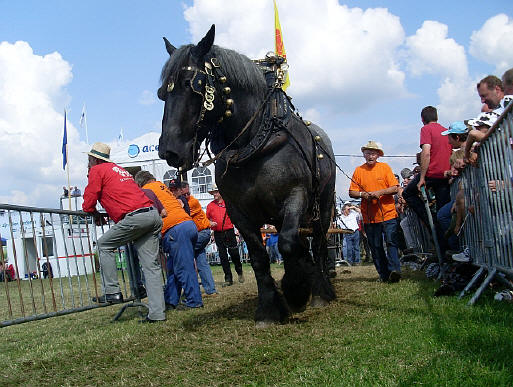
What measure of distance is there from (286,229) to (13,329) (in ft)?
15.7

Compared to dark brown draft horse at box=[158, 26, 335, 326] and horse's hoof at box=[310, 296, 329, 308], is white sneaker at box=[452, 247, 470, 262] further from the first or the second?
dark brown draft horse at box=[158, 26, 335, 326]

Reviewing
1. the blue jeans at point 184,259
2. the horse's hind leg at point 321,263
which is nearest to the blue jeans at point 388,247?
the horse's hind leg at point 321,263

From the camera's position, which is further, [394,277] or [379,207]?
[379,207]

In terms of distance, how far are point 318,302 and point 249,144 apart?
6.85ft

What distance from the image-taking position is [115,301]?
20.0 feet

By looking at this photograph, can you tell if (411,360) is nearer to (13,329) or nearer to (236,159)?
(236,159)

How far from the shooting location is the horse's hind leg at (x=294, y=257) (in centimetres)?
443

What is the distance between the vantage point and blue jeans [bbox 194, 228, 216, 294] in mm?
8945

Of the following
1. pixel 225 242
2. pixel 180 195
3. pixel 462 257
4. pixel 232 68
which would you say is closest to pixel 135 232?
pixel 232 68

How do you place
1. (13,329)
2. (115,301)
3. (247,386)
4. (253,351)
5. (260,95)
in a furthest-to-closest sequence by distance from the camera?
1. (13,329)
2. (115,301)
3. (260,95)
4. (253,351)
5. (247,386)

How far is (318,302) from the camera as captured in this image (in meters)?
5.62

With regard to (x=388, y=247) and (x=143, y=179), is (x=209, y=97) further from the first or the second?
(x=388, y=247)

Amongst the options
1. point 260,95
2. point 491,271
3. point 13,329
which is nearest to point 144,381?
point 260,95

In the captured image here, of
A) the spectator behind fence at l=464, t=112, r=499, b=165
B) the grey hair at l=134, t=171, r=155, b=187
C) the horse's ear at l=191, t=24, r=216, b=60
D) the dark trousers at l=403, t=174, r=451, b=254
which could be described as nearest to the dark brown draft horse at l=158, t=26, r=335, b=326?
the horse's ear at l=191, t=24, r=216, b=60
